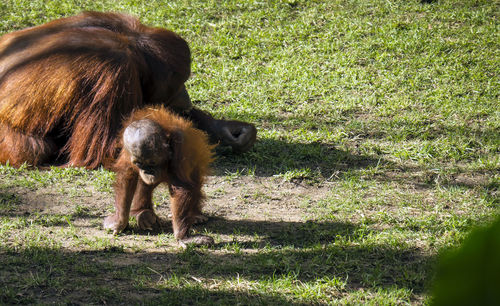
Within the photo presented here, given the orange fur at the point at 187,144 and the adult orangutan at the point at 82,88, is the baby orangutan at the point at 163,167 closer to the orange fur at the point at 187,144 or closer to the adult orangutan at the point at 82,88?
the orange fur at the point at 187,144

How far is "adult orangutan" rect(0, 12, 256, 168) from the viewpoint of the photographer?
3.90m

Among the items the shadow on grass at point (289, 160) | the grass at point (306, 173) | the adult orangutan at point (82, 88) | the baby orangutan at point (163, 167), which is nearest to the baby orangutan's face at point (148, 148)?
the baby orangutan at point (163, 167)

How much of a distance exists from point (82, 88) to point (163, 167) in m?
1.36

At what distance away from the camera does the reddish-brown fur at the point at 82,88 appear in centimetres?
390

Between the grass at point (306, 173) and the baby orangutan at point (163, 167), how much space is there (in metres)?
0.12

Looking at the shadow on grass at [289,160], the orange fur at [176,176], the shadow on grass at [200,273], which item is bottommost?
the shadow on grass at [289,160]

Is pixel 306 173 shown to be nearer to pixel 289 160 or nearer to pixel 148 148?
pixel 289 160

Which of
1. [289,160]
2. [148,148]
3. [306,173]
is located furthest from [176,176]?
[289,160]

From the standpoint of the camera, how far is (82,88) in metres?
3.94

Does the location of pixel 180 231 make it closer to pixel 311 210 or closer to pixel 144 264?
pixel 144 264

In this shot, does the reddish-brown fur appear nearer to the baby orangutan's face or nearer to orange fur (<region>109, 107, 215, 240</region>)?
orange fur (<region>109, 107, 215, 240</region>)

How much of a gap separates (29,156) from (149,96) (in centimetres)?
92

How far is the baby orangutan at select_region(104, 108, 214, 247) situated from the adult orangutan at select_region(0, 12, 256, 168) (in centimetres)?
86

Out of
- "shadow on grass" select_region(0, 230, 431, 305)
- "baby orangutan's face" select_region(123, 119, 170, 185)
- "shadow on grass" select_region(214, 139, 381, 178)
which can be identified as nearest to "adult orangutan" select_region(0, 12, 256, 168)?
"shadow on grass" select_region(214, 139, 381, 178)
